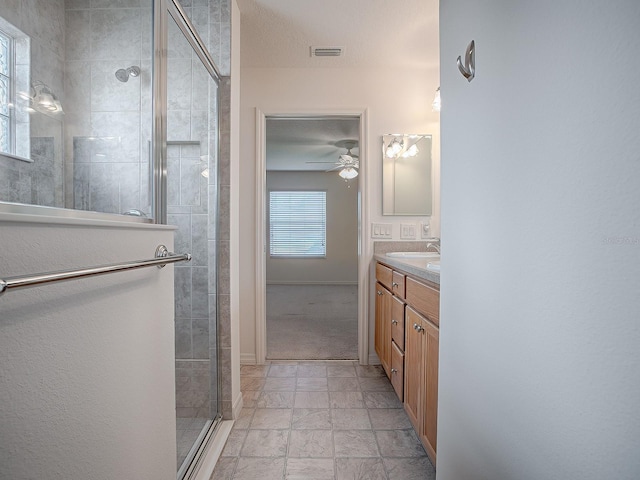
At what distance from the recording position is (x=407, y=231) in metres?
2.73

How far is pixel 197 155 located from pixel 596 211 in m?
1.59

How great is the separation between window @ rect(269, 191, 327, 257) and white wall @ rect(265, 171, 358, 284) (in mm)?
117

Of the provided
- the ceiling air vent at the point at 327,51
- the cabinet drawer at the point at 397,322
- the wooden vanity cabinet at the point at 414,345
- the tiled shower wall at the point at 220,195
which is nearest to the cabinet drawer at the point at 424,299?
the wooden vanity cabinet at the point at 414,345

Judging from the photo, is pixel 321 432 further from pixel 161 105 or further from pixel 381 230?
pixel 161 105

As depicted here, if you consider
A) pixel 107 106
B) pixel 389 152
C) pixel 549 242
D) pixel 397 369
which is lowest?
pixel 397 369

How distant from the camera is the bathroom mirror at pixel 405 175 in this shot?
2713mm

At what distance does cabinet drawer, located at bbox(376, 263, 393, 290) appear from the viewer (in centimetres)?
216

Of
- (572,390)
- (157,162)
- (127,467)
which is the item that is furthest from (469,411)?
(157,162)

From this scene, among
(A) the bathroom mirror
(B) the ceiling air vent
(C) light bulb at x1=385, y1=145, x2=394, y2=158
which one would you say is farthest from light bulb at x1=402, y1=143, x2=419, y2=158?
(B) the ceiling air vent

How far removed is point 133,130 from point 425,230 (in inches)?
89.1

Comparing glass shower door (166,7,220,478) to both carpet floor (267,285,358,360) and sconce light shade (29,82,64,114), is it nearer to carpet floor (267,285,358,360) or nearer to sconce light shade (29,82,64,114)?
sconce light shade (29,82,64,114)

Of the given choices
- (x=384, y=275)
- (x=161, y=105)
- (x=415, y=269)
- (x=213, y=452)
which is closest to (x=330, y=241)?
(x=384, y=275)

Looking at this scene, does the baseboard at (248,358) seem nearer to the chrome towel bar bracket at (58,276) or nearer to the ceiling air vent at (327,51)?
the chrome towel bar bracket at (58,276)

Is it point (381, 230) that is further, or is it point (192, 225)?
point (381, 230)
